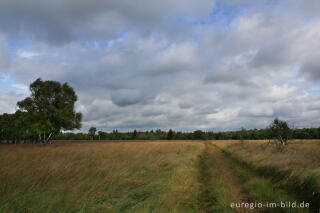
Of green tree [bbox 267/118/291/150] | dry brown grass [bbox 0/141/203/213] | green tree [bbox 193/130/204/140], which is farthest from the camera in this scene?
green tree [bbox 193/130/204/140]

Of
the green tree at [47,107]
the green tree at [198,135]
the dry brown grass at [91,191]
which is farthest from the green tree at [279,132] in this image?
the green tree at [198,135]

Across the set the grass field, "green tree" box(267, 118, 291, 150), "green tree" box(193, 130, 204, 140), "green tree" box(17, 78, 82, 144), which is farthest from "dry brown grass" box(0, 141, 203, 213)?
"green tree" box(193, 130, 204, 140)

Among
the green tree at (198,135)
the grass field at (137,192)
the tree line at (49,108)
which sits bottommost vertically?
the green tree at (198,135)

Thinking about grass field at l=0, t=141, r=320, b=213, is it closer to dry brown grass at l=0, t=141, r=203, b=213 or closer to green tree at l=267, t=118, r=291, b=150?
dry brown grass at l=0, t=141, r=203, b=213

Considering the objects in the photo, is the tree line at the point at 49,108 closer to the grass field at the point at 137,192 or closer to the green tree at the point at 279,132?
the grass field at the point at 137,192

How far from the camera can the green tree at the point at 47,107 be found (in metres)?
36.2

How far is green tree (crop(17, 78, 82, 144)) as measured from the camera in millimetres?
36219

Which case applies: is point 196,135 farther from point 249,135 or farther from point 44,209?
point 44,209

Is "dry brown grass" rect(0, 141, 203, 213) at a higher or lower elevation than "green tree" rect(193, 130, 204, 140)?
higher

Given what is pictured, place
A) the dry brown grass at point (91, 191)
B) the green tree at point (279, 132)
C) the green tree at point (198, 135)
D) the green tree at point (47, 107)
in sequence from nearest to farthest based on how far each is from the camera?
the dry brown grass at point (91, 191) → the green tree at point (279, 132) → the green tree at point (47, 107) → the green tree at point (198, 135)

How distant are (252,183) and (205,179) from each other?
2.83 m

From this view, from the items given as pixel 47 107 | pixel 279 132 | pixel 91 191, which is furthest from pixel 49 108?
pixel 279 132

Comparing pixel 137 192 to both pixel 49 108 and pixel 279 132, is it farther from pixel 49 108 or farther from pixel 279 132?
pixel 49 108

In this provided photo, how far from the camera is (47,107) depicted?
37.3 meters
